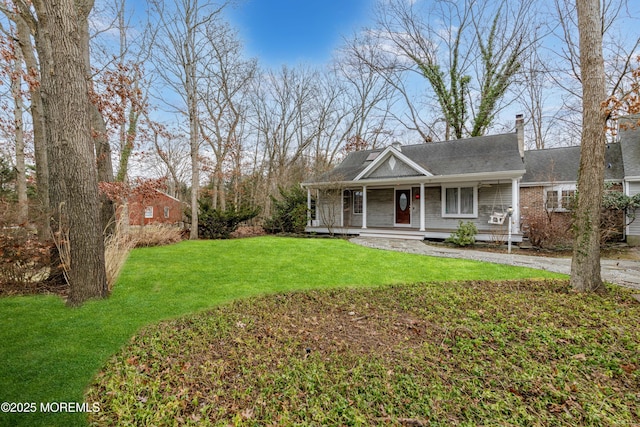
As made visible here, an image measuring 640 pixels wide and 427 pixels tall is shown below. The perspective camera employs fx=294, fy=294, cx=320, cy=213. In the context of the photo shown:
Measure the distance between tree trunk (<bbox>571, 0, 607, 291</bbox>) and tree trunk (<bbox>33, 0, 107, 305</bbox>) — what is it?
784 cm

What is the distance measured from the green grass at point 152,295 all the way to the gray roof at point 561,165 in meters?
9.98

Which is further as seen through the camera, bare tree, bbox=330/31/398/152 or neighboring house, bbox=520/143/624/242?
bare tree, bbox=330/31/398/152

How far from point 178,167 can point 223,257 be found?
2279 cm

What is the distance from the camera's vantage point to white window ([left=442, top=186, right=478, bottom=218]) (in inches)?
519

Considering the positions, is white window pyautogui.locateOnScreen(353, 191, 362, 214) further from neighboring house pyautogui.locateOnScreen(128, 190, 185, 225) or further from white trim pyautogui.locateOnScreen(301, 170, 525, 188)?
neighboring house pyautogui.locateOnScreen(128, 190, 185, 225)

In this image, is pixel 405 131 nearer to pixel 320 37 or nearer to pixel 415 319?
pixel 320 37

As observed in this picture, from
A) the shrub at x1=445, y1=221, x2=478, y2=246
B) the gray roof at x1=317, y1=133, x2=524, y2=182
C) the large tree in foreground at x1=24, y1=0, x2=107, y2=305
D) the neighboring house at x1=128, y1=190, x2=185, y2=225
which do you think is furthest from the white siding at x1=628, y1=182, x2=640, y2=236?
the neighboring house at x1=128, y1=190, x2=185, y2=225

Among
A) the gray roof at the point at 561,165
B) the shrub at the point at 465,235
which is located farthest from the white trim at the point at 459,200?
the gray roof at the point at 561,165

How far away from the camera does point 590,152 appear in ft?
16.0

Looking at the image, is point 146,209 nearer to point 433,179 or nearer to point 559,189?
point 433,179

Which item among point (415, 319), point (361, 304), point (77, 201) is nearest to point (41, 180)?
point (77, 201)

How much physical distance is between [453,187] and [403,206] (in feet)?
8.35

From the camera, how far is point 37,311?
4.14 m

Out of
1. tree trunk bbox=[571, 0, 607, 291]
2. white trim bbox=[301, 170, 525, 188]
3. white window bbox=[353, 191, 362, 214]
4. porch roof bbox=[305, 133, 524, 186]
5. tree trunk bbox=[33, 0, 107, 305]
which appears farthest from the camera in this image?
white window bbox=[353, 191, 362, 214]
